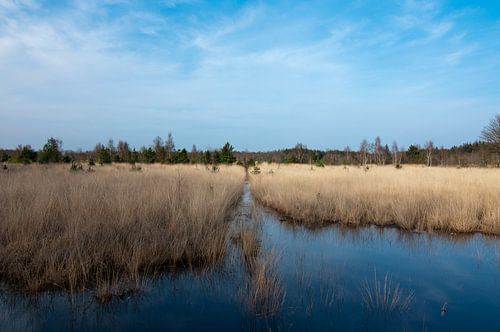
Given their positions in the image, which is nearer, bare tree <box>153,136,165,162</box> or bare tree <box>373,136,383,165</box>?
bare tree <box>153,136,165,162</box>

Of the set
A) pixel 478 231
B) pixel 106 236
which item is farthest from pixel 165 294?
pixel 478 231

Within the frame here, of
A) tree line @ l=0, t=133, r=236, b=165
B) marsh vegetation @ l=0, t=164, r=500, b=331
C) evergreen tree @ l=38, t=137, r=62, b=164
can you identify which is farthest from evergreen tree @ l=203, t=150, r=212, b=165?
marsh vegetation @ l=0, t=164, r=500, b=331

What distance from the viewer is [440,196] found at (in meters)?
9.45

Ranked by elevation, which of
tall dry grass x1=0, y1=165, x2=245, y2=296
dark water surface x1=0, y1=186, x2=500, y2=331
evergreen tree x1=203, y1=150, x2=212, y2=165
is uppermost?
evergreen tree x1=203, y1=150, x2=212, y2=165

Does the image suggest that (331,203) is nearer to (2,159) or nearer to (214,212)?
(214,212)

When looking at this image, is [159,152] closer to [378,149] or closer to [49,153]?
[49,153]

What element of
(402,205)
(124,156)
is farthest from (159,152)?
(402,205)

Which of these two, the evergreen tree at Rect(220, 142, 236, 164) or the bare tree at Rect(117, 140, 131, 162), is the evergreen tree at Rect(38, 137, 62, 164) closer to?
the evergreen tree at Rect(220, 142, 236, 164)

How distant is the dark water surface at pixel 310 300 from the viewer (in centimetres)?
321

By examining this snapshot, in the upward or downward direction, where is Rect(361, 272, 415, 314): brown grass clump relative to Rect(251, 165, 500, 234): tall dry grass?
downward

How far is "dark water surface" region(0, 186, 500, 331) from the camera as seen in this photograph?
10.5 ft

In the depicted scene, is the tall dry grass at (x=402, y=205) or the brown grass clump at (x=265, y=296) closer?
the brown grass clump at (x=265, y=296)

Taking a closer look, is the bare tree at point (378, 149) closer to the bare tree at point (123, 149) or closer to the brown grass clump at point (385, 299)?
the bare tree at point (123, 149)

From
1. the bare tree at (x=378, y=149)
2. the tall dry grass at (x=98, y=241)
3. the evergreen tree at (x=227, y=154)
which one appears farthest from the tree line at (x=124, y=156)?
the bare tree at (x=378, y=149)
